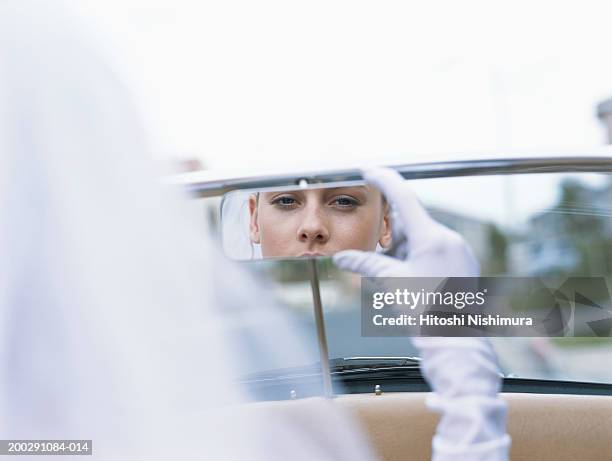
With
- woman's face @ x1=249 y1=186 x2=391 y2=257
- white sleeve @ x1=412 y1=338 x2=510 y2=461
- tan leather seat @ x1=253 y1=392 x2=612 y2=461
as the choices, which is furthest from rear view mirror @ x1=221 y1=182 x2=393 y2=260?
tan leather seat @ x1=253 y1=392 x2=612 y2=461

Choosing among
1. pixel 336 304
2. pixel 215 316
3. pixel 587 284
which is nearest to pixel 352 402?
pixel 336 304

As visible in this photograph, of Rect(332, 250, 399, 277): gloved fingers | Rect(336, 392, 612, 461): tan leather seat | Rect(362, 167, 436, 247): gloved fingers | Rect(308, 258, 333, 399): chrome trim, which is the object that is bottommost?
Rect(336, 392, 612, 461): tan leather seat

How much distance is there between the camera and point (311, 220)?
Result: 5.71ft

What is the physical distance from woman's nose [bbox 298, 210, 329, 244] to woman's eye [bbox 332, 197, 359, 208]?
0.05 m

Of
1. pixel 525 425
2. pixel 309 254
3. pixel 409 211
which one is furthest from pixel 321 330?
pixel 409 211

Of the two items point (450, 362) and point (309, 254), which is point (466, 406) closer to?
point (450, 362)

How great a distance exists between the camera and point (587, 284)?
1.94m

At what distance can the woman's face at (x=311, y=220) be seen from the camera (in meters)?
1.68

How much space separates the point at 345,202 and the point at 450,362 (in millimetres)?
630

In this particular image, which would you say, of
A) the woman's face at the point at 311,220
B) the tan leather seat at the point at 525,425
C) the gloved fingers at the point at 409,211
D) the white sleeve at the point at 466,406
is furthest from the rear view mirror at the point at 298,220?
the tan leather seat at the point at 525,425

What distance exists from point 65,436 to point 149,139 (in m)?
0.34

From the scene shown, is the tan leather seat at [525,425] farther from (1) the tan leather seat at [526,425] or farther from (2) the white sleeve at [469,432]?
(2) the white sleeve at [469,432]

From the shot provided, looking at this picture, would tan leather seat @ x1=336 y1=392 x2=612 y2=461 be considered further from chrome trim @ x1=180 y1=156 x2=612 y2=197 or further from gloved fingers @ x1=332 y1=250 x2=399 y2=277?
gloved fingers @ x1=332 y1=250 x2=399 y2=277

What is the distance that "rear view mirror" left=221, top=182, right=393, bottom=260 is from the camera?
1.67 meters
